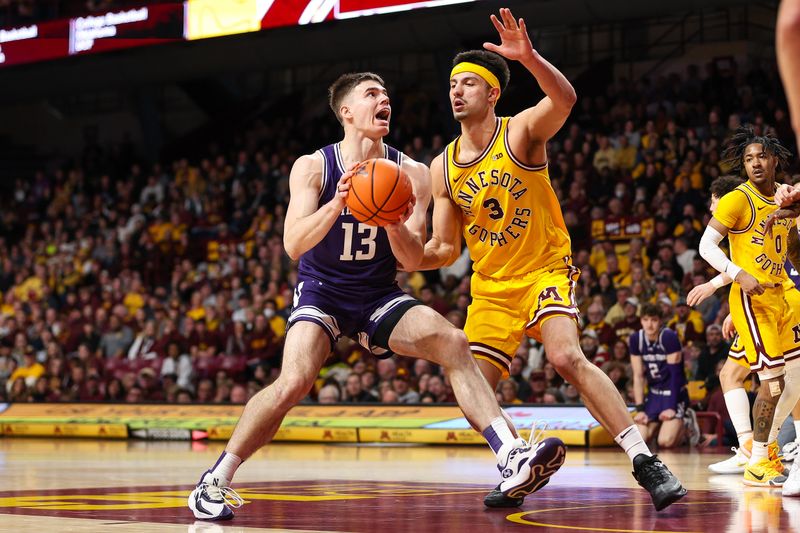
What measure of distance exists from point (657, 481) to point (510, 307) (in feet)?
4.10

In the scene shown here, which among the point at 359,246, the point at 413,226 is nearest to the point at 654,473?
the point at 413,226

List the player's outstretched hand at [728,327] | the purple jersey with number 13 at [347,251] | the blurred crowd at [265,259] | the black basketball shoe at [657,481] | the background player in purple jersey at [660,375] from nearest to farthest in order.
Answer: the black basketball shoe at [657,481] → the purple jersey with number 13 at [347,251] → the player's outstretched hand at [728,327] → the background player in purple jersey at [660,375] → the blurred crowd at [265,259]

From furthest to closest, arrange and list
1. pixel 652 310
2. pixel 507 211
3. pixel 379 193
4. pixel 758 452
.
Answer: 1. pixel 652 310
2. pixel 758 452
3. pixel 507 211
4. pixel 379 193

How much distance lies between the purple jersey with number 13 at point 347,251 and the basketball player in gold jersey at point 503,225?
315mm

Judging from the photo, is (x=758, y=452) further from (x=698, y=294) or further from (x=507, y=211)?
(x=507, y=211)

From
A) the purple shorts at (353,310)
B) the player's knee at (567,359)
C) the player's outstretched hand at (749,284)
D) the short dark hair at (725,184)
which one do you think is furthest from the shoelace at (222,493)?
the short dark hair at (725,184)

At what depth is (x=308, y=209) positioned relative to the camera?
569 cm

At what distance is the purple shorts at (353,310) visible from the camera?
225 inches

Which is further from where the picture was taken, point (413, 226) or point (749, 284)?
point (749, 284)

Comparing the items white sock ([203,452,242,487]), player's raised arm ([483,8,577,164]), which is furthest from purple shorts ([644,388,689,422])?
white sock ([203,452,242,487])

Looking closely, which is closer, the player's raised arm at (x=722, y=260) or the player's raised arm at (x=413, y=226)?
the player's raised arm at (x=413, y=226)

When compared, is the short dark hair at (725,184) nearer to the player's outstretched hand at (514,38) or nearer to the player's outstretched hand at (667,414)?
the player's outstretched hand at (514,38)

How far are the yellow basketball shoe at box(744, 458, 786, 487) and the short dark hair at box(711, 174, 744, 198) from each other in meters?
2.09

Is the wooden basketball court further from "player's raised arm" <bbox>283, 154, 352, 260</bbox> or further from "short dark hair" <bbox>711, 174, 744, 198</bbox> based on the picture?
"short dark hair" <bbox>711, 174, 744, 198</bbox>
